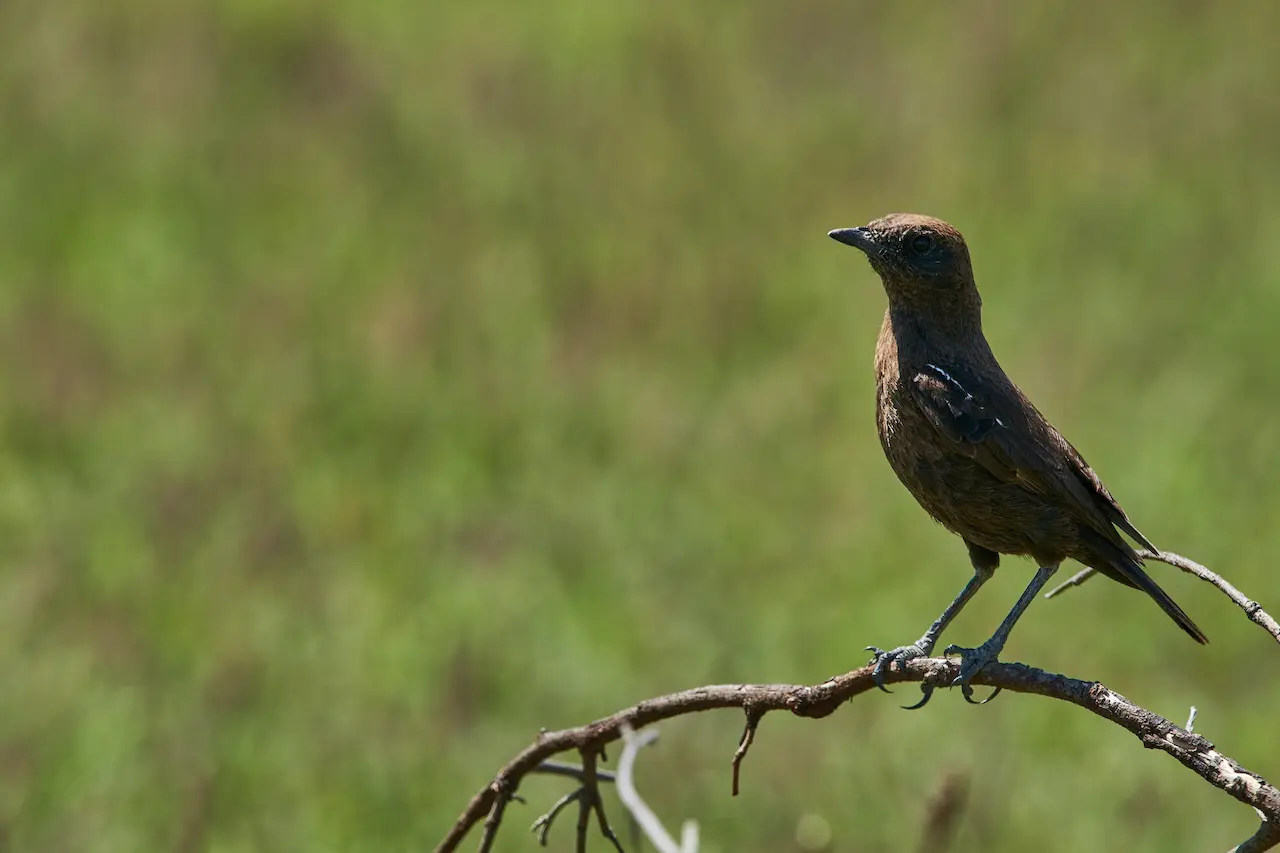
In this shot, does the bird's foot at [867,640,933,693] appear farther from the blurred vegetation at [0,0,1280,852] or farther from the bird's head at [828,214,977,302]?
the blurred vegetation at [0,0,1280,852]

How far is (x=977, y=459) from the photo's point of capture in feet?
12.8

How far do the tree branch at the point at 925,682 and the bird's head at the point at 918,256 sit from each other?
1237 millimetres

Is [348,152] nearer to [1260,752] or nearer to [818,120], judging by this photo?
[818,120]

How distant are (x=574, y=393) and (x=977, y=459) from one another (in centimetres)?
603

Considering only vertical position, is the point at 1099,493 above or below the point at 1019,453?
below

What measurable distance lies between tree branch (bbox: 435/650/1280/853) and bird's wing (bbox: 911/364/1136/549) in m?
0.80

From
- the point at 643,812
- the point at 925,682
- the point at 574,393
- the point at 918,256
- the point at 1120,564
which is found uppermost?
the point at 574,393

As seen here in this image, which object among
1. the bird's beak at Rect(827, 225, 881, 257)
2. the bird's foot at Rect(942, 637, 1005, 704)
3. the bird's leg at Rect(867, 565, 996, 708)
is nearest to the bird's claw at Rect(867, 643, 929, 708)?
the bird's leg at Rect(867, 565, 996, 708)

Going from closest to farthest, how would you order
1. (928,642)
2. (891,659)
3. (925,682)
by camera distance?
(925,682) → (891,659) → (928,642)

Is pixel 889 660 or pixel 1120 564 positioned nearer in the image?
pixel 889 660

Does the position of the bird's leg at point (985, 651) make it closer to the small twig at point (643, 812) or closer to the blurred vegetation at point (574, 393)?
the small twig at point (643, 812)

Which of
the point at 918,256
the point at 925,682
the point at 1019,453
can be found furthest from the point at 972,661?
the point at 918,256

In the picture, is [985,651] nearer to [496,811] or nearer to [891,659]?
[891,659]

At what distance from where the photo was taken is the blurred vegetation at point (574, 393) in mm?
6969
